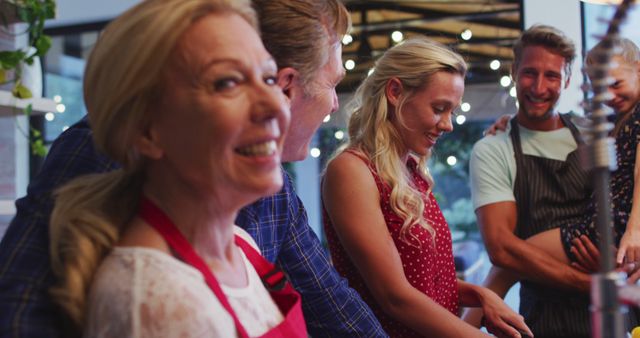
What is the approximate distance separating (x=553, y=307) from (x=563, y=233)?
23 cm

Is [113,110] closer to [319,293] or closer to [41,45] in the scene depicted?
[319,293]

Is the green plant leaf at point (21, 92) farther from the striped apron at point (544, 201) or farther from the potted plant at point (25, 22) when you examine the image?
the striped apron at point (544, 201)

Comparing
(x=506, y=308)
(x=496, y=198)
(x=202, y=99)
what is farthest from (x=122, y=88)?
(x=496, y=198)

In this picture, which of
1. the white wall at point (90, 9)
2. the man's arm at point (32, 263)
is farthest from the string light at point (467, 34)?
the man's arm at point (32, 263)

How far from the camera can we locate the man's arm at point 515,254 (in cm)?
225

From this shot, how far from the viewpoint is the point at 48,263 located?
2.94 feet

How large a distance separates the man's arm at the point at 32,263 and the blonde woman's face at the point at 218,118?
187 mm

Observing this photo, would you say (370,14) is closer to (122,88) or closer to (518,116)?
(518,116)

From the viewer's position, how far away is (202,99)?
2.79 feet

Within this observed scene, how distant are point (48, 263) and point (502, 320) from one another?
1134 millimetres

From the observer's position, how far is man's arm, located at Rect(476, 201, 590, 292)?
88.6 inches

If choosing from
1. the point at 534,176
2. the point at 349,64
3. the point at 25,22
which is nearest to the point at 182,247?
the point at 25,22

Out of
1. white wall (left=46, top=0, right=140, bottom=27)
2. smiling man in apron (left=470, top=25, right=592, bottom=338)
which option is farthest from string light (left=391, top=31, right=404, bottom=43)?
smiling man in apron (left=470, top=25, right=592, bottom=338)

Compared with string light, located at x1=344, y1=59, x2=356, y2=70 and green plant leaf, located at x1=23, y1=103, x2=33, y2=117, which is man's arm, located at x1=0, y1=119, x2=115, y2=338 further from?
string light, located at x1=344, y1=59, x2=356, y2=70
